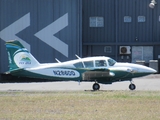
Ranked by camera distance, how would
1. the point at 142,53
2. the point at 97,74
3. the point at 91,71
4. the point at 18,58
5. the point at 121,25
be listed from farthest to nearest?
the point at 142,53 → the point at 121,25 → the point at 18,58 → the point at 91,71 → the point at 97,74

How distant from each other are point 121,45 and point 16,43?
42.0ft

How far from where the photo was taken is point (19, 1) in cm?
3228

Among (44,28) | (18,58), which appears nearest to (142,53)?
(44,28)

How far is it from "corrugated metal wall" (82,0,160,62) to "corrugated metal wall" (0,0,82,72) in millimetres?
3194

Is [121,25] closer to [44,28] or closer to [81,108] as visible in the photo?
[44,28]

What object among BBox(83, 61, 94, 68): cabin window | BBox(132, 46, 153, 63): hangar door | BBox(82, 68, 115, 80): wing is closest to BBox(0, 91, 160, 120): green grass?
BBox(82, 68, 115, 80): wing

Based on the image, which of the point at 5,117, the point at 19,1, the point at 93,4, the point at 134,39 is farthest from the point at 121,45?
the point at 5,117

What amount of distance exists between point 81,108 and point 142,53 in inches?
865

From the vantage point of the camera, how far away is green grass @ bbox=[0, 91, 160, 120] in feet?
Answer: 39.9

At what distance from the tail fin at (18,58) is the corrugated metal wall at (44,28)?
8.18m

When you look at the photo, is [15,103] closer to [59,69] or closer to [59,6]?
[59,69]

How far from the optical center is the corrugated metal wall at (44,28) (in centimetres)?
3222

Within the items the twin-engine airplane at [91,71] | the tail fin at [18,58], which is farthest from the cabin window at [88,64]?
the tail fin at [18,58]

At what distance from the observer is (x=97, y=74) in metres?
22.2
